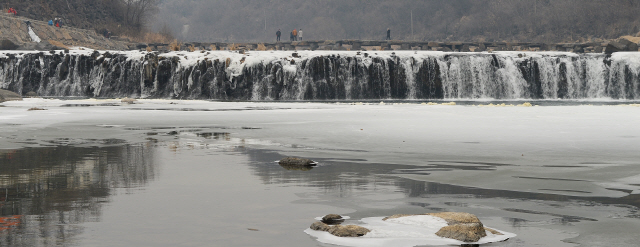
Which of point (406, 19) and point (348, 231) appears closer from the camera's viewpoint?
point (348, 231)

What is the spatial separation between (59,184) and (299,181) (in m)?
2.70

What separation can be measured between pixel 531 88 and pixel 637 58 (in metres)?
6.45

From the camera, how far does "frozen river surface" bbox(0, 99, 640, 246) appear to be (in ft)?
19.2

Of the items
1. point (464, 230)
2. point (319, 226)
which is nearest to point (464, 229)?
point (464, 230)

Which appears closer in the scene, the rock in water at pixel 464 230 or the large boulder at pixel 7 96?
the rock in water at pixel 464 230

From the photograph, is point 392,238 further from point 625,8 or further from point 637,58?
point 625,8

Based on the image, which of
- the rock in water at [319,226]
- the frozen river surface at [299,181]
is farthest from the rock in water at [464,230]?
the rock in water at [319,226]

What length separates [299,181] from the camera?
28.8 feet

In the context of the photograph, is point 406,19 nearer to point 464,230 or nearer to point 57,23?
point 57,23

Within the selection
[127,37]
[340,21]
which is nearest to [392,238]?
[127,37]

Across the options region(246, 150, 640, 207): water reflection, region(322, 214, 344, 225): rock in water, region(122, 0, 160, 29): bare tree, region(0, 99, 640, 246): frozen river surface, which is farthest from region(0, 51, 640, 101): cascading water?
region(122, 0, 160, 29): bare tree

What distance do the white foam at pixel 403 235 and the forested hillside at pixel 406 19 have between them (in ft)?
255

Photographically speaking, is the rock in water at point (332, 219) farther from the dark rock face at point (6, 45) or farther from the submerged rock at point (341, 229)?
the dark rock face at point (6, 45)

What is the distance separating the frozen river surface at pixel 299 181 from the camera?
5859mm
